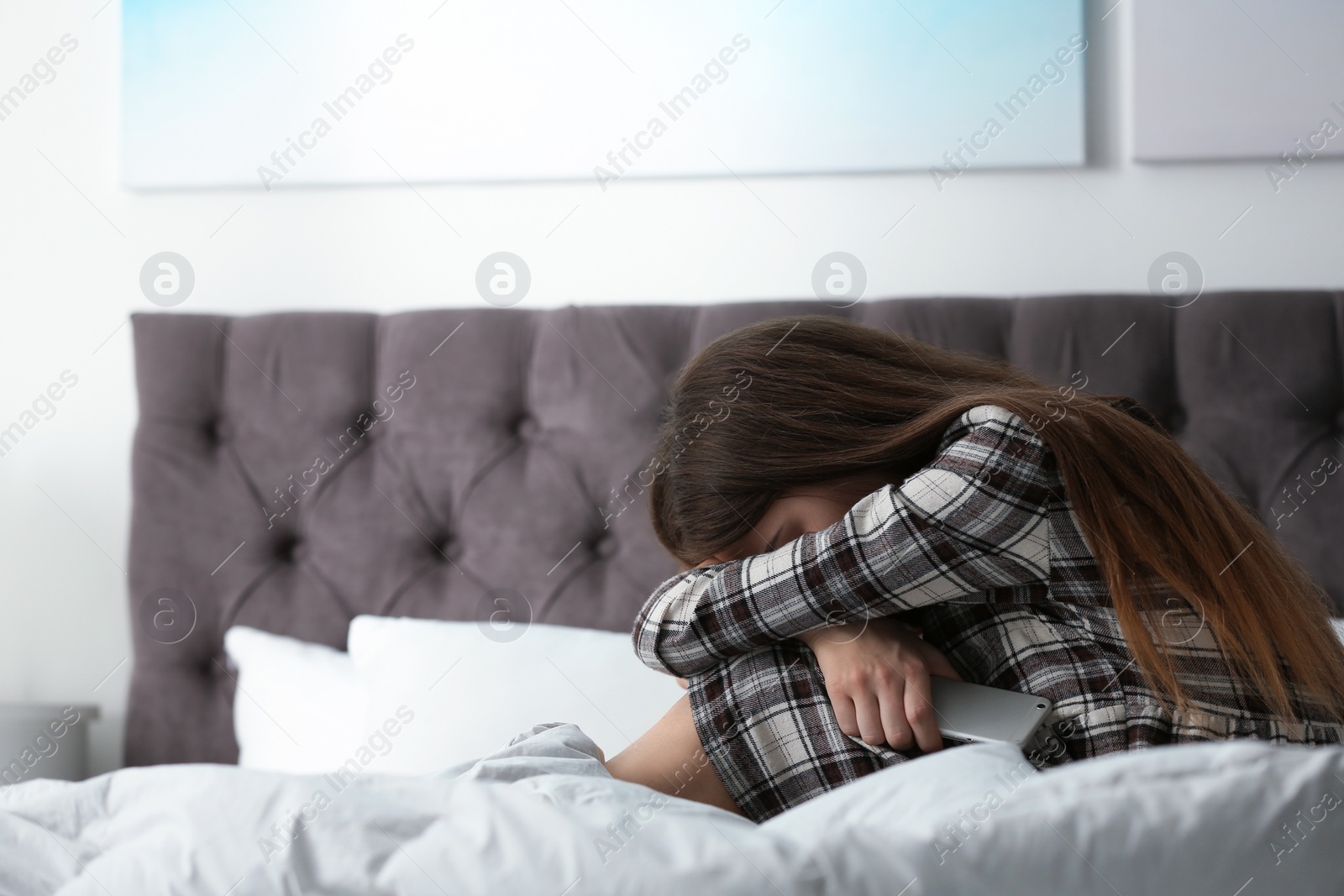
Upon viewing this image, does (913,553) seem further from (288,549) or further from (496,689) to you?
(288,549)

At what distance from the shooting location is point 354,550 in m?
1.25

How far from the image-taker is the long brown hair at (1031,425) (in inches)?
26.2

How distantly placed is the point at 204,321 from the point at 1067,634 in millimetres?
1110

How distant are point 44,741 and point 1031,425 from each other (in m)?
1.32

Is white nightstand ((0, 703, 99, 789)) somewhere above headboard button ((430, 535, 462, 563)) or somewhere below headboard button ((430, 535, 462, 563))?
below

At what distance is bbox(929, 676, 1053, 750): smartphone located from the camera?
65cm

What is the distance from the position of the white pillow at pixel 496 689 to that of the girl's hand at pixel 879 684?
1.19 feet

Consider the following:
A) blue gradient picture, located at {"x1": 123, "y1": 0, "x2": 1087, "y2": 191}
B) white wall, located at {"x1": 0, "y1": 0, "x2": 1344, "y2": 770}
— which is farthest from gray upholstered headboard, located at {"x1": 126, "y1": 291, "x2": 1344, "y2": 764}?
blue gradient picture, located at {"x1": 123, "y1": 0, "x2": 1087, "y2": 191}

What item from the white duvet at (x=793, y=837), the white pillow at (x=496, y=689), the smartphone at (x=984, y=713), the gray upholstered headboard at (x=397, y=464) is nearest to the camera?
the white duvet at (x=793, y=837)

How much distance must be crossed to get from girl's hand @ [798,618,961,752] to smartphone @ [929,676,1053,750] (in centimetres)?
1

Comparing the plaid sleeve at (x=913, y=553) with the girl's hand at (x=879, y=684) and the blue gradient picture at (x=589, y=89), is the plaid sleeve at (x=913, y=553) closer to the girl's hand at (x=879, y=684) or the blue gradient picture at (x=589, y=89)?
the girl's hand at (x=879, y=684)

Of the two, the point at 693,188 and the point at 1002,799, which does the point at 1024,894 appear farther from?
the point at 693,188

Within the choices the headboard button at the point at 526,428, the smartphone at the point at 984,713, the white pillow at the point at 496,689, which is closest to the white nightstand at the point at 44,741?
the white pillow at the point at 496,689

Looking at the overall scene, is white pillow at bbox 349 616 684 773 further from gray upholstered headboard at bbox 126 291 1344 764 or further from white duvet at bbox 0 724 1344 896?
white duvet at bbox 0 724 1344 896
